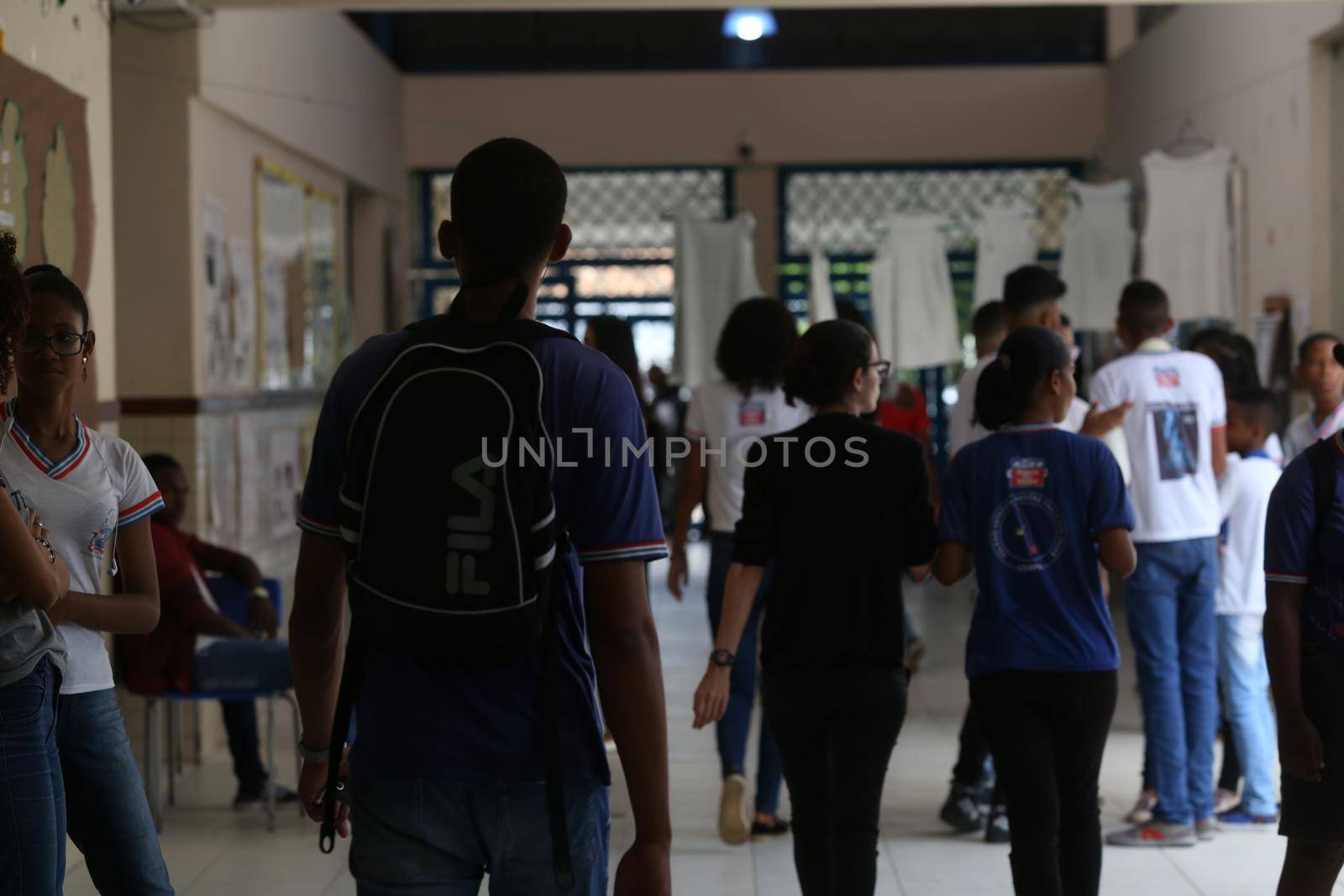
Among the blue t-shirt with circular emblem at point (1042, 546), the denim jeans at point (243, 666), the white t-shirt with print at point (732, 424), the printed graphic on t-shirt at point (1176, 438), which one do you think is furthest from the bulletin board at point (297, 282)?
the blue t-shirt with circular emblem at point (1042, 546)

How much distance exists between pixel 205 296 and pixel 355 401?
4648mm

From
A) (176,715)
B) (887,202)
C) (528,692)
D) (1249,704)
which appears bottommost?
(176,715)

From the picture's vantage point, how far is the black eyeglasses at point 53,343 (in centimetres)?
244

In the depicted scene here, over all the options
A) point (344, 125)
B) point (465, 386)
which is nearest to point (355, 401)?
point (465, 386)

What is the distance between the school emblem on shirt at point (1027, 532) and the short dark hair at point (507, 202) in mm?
1600

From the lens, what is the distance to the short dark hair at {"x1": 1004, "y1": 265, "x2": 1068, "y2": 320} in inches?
171

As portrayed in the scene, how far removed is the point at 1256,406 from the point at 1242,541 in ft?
1.37

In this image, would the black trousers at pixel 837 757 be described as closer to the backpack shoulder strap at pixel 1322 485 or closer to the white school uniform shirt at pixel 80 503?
the backpack shoulder strap at pixel 1322 485

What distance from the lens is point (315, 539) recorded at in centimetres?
178

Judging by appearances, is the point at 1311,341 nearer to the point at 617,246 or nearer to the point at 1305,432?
the point at 1305,432

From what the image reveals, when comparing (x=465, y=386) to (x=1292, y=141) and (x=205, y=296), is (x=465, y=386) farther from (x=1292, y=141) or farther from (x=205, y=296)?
(x=1292, y=141)

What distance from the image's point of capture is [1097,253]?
8.08 meters

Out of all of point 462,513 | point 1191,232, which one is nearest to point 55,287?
point 462,513

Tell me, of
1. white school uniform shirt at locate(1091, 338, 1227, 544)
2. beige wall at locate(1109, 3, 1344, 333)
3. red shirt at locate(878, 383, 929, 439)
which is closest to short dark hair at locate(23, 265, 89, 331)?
white school uniform shirt at locate(1091, 338, 1227, 544)
